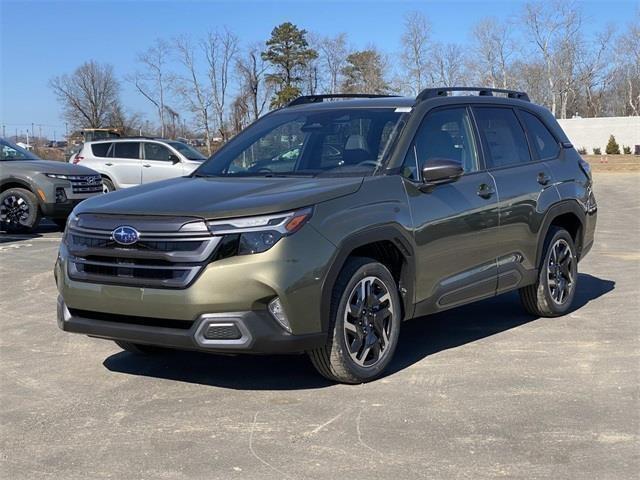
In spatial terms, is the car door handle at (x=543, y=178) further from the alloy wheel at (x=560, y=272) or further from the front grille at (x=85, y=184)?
the front grille at (x=85, y=184)

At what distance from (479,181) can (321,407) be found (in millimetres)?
2291

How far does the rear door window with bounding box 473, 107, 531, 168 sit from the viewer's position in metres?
6.29

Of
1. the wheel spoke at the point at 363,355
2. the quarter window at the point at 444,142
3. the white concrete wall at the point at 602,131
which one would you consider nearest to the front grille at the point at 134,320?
the wheel spoke at the point at 363,355

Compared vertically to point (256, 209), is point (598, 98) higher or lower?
higher

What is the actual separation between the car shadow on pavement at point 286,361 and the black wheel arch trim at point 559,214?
0.74 m

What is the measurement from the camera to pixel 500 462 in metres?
3.81

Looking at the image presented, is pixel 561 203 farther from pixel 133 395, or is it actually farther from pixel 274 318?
pixel 133 395

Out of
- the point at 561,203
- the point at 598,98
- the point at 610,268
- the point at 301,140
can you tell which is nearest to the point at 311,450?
the point at 301,140

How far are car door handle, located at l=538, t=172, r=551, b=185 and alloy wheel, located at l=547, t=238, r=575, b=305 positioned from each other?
57cm

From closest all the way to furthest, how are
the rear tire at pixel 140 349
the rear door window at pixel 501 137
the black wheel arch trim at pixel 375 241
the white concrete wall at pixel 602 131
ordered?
the black wheel arch trim at pixel 375 241 → the rear tire at pixel 140 349 → the rear door window at pixel 501 137 → the white concrete wall at pixel 602 131

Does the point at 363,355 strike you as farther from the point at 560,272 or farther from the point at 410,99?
the point at 560,272

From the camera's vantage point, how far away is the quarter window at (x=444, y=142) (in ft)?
18.1

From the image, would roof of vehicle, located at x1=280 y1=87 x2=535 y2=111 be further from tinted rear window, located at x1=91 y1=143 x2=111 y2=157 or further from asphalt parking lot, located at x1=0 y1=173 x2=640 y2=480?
tinted rear window, located at x1=91 y1=143 x2=111 y2=157

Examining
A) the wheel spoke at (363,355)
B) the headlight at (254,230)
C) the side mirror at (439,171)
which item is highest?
the side mirror at (439,171)
